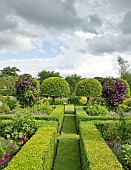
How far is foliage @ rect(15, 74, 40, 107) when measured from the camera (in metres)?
15.7

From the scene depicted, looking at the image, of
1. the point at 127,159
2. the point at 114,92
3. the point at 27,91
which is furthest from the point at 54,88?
the point at 127,159

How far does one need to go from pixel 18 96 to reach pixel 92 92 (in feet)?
31.3

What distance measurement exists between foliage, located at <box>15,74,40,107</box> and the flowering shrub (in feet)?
14.4

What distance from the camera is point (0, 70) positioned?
225 feet

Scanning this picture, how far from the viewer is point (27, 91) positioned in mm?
15633

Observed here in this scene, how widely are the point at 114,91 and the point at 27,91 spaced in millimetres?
5273

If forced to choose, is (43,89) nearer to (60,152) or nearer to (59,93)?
(59,93)

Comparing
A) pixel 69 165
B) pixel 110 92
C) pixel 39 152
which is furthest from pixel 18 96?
pixel 39 152

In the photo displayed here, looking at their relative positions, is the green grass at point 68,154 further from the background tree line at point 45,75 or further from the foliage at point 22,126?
the background tree line at point 45,75

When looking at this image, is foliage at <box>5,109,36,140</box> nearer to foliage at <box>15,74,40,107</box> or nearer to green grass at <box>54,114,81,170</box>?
green grass at <box>54,114,81,170</box>

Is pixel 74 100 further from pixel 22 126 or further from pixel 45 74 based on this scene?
pixel 45 74

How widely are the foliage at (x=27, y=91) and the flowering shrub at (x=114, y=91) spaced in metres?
4.38

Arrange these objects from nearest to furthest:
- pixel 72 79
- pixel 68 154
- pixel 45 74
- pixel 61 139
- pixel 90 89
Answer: pixel 68 154, pixel 61 139, pixel 90 89, pixel 72 79, pixel 45 74

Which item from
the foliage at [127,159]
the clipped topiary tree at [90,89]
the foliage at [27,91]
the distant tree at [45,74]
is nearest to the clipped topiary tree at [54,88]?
the clipped topiary tree at [90,89]
